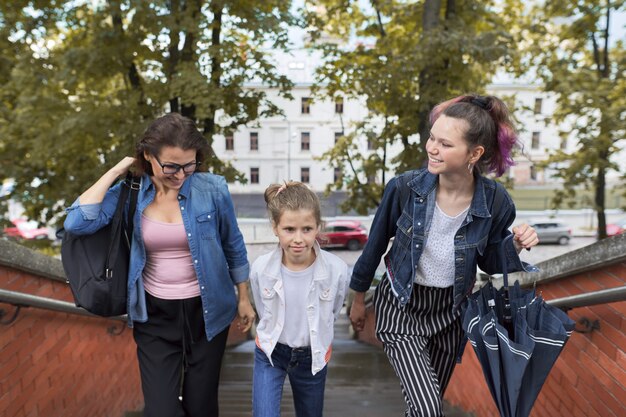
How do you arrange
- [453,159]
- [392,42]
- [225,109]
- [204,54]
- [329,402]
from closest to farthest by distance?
[453,159] → [329,402] → [204,54] → [225,109] → [392,42]

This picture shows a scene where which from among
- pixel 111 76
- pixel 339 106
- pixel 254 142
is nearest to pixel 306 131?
pixel 254 142

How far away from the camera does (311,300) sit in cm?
262

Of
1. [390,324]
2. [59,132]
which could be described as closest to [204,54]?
[59,132]

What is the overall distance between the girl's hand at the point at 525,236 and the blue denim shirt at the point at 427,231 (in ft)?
0.22

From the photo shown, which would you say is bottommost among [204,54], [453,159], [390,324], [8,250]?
[390,324]

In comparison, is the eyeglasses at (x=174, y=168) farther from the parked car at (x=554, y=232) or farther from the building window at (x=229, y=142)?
the parked car at (x=554, y=232)

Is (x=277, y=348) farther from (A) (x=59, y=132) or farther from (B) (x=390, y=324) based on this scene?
(A) (x=59, y=132)

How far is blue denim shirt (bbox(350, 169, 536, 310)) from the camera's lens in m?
2.45

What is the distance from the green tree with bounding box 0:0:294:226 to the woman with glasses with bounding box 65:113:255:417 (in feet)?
15.3

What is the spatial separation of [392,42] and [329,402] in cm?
723

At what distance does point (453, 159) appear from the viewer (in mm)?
2350

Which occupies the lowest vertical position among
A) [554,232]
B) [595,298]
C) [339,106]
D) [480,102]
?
[554,232]

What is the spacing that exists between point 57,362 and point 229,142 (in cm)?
742

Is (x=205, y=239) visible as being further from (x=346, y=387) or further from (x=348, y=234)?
(x=348, y=234)
